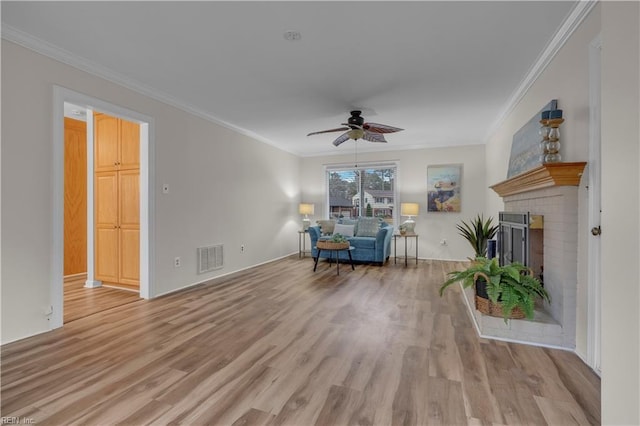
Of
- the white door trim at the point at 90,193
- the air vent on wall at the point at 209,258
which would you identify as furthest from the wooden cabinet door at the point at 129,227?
the air vent on wall at the point at 209,258

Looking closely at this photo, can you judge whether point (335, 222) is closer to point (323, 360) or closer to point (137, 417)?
point (323, 360)

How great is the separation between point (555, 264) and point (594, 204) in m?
0.68

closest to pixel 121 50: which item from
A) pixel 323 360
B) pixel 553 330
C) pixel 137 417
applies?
pixel 137 417

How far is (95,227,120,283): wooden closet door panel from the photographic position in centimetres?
409

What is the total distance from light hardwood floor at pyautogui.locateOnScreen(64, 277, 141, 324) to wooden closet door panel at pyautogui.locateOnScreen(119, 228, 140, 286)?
0.56 ft

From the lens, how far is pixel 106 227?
4176 millimetres

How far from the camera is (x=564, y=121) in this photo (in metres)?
2.40

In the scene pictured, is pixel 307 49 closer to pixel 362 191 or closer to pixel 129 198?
pixel 129 198

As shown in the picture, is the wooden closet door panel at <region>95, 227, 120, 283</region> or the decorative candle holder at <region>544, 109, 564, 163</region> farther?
the wooden closet door panel at <region>95, 227, 120, 283</region>

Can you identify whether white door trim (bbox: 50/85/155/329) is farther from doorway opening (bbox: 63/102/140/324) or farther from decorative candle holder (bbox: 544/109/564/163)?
decorative candle holder (bbox: 544/109/564/163)

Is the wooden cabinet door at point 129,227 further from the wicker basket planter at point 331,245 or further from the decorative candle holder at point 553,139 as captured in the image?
the decorative candle holder at point 553,139

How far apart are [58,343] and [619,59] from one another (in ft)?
12.2

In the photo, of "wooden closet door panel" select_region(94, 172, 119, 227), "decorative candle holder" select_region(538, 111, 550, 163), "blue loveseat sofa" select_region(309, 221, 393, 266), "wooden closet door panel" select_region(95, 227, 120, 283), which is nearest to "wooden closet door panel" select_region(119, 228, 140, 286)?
"wooden closet door panel" select_region(95, 227, 120, 283)

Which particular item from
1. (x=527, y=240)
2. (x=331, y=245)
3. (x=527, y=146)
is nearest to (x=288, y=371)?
(x=527, y=240)
